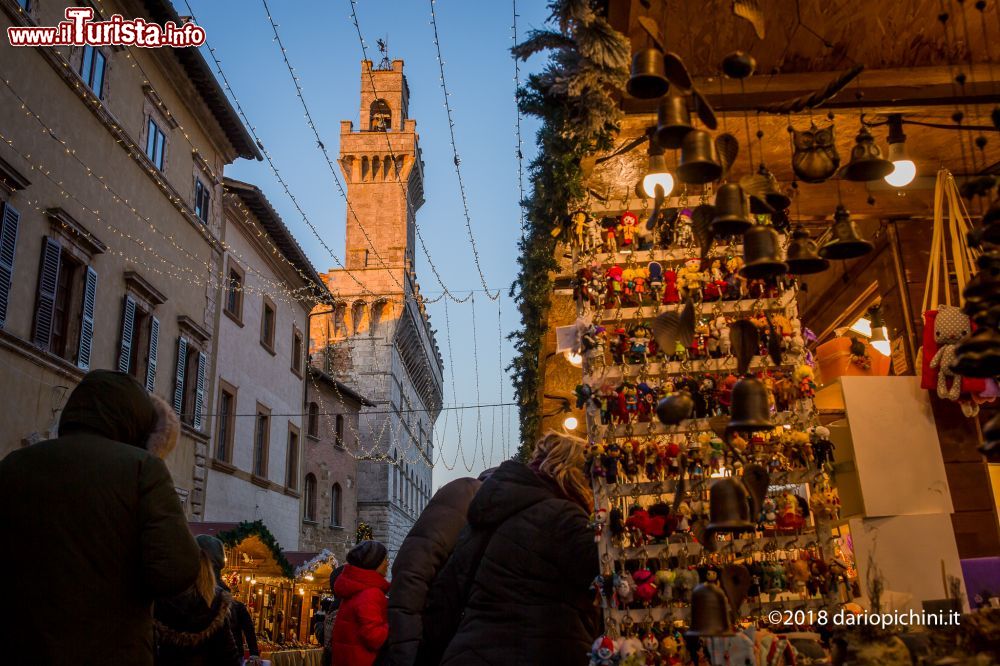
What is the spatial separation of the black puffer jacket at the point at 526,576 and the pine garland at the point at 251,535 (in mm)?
9622

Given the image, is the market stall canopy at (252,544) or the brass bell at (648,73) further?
the market stall canopy at (252,544)

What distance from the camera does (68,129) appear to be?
12.5 metres

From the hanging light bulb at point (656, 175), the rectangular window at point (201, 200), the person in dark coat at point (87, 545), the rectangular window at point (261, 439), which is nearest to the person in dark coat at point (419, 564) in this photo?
the person in dark coat at point (87, 545)

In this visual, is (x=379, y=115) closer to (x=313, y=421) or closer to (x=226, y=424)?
(x=313, y=421)

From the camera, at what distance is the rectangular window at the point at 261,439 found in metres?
21.0

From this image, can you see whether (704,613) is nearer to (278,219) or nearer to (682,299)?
(682,299)

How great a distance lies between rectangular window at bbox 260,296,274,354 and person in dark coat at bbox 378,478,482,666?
738 inches

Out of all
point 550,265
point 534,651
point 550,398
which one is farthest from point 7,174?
point 534,651

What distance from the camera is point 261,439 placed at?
21500 millimetres

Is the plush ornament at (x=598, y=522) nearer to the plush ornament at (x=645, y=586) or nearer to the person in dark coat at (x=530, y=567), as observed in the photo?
the person in dark coat at (x=530, y=567)

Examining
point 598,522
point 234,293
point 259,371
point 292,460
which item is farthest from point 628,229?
point 292,460

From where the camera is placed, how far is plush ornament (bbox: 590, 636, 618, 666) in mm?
3105

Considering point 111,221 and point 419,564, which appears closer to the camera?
point 419,564

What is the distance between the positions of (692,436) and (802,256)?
3.11 feet
